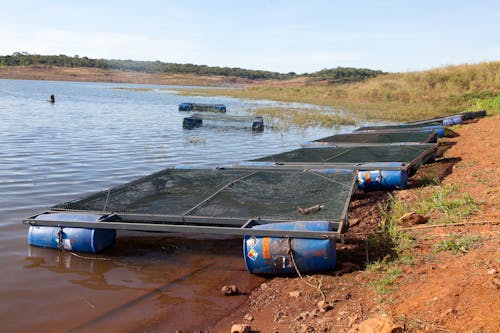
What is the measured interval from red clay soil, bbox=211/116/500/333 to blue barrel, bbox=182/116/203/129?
16316mm

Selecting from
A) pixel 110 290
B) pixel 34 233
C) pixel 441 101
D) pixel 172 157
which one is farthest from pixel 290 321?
pixel 441 101

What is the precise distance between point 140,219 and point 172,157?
7711mm

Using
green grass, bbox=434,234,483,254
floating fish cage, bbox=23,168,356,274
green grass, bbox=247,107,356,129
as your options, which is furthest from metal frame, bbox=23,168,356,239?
green grass, bbox=247,107,356,129

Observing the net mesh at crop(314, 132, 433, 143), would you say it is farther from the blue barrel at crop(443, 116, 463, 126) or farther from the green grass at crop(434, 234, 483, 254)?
the green grass at crop(434, 234, 483, 254)

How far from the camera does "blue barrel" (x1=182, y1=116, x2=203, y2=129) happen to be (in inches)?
848

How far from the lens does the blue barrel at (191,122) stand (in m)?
21.5

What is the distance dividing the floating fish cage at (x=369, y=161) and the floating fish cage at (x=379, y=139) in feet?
3.77

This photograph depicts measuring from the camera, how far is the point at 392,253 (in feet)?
15.9

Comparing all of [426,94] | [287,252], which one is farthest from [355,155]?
[426,94]

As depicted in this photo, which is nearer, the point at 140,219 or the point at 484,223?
the point at 484,223

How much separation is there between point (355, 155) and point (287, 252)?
216 inches

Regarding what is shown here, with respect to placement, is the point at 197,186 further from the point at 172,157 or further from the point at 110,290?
the point at 172,157

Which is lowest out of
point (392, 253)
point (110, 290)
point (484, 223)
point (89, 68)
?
point (110, 290)

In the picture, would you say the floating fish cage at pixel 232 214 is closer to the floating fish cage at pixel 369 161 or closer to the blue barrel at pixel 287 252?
the blue barrel at pixel 287 252
